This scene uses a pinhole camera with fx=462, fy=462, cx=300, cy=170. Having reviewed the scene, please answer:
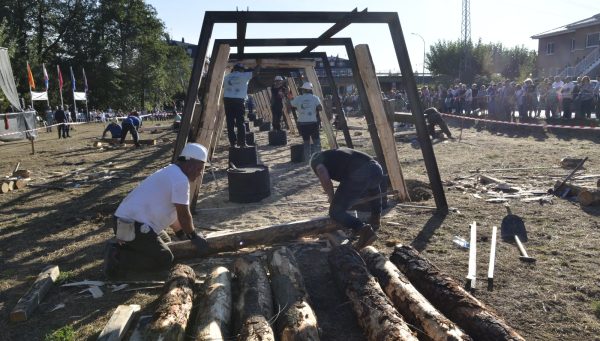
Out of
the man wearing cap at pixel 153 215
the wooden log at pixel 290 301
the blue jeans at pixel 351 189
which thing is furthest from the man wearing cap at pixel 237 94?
the wooden log at pixel 290 301

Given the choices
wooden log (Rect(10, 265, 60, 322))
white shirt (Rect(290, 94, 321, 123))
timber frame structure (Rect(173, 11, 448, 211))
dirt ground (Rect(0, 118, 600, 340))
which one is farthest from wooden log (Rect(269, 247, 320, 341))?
white shirt (Rect(290, 94, 321, 123))

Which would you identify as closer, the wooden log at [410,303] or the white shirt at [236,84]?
the wooden log at [410,303]

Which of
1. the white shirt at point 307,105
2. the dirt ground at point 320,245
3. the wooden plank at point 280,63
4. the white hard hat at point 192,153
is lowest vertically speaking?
the dirt ground at point 320,245

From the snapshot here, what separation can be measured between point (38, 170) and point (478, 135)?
15.5m

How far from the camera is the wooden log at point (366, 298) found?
10.8 ft

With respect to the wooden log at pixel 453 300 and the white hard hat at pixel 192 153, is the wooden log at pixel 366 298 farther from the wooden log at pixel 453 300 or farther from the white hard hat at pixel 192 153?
the white hard hat at pixel 192 153

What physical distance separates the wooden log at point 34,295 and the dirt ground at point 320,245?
70 millimetres

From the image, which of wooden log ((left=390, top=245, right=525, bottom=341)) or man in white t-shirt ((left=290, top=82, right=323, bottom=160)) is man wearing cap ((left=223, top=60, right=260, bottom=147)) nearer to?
man in white t-shirt ((left=290, top=82, right=323, bottom=160))

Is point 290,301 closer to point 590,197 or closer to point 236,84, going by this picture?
point 590,197

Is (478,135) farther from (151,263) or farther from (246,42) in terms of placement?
(151,263)

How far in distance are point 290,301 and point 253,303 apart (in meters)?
0.31

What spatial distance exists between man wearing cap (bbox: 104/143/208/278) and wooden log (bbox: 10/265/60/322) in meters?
0.56

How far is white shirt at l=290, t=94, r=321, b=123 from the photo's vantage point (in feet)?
41.2

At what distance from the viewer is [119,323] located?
12.4ft
